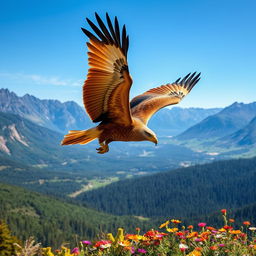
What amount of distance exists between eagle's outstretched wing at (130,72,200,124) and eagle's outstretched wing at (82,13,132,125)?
135cm

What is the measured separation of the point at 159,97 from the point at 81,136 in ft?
14.0

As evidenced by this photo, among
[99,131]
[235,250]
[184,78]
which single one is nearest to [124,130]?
[99,131]

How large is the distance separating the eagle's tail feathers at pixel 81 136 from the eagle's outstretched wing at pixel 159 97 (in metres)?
1.43

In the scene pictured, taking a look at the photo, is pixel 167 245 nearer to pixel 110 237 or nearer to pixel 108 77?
pixel 110 237

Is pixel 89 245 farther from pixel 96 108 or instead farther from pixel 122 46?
pixel 122 46

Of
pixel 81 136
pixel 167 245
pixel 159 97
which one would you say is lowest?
pixel 167 245

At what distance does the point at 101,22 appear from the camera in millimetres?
6129

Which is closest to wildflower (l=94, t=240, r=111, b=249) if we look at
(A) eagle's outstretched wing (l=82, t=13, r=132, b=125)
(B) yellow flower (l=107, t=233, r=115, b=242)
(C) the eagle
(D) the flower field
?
(D) the flower field

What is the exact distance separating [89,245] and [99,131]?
2.64 metres

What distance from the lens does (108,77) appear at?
23.4ft

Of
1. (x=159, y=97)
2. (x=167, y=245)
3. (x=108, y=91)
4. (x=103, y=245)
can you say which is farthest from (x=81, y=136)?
(x=159, y=97)

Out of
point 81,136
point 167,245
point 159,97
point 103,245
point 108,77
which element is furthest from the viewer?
point 159,97

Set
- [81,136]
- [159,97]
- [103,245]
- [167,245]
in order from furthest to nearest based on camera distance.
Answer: [159,97], [81,136], [167,245], [103,245]

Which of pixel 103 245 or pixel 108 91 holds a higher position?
pixel 108 91
